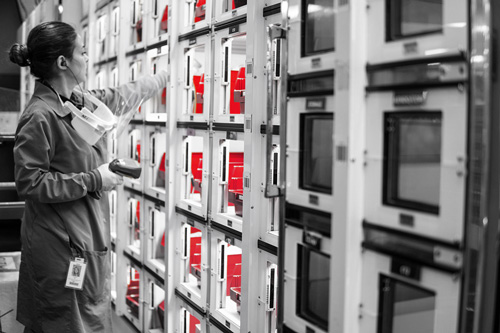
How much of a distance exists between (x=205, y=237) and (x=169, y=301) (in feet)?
2.74

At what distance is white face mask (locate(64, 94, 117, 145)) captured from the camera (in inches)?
123

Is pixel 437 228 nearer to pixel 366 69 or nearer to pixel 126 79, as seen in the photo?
pixel 366 69

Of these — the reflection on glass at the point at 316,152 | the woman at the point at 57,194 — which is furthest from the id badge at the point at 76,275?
the reflection on glass at the point at 316,152

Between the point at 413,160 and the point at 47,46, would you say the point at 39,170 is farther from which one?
the point at 413,160

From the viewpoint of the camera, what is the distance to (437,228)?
174cm

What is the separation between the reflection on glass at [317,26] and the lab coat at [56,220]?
57.8 inches

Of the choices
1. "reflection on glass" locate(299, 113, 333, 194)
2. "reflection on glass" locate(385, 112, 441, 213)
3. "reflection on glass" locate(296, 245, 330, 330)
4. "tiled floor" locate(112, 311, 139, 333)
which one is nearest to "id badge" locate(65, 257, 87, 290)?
"reflection on glass" locate(296, 245, 330, 330)

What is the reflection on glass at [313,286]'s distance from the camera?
7.38 feet

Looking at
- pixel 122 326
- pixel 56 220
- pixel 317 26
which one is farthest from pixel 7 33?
pixel 317 26

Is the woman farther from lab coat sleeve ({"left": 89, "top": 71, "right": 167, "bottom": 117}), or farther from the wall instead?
the wall

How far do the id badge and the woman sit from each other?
16 mm

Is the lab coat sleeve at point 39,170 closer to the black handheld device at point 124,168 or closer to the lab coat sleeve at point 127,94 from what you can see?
the black handheld device at point 124,168

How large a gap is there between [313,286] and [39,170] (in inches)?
63.0

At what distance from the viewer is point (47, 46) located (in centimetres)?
314
